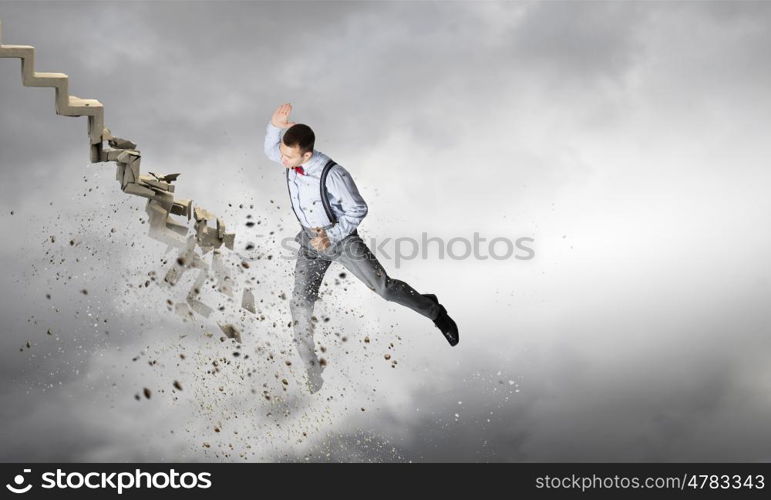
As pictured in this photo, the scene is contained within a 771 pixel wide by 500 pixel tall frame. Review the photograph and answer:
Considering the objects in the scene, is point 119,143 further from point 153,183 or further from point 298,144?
point 298,144

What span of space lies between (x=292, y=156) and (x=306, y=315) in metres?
1.35

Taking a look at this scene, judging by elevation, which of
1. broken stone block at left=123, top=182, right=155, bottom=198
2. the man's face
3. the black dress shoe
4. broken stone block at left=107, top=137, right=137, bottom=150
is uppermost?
broken stone block at left=107, top=137, right=137, bottom=150

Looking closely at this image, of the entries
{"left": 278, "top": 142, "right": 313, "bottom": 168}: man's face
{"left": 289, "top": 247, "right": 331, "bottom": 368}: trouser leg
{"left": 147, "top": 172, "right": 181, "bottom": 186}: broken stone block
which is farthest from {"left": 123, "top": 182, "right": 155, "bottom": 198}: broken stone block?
{"left": 289, "top": 247, "right": 331, "bottom": 368}: trouser leg

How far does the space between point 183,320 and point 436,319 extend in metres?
2.08

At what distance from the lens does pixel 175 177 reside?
30.9ft

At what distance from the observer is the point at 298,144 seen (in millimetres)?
8867

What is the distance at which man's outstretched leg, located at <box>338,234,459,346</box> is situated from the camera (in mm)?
9023

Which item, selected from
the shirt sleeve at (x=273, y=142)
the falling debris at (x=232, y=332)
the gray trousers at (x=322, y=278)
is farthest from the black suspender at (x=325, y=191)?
the falling debris at (x=232, y=332)

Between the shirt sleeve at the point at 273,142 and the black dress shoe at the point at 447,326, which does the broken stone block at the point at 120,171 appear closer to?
the shirt sleeve at the point at 273,142

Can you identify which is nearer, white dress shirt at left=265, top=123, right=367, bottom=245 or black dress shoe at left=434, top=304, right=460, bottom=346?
white dress shirt at left=265, top=123, right=367, bottom=245

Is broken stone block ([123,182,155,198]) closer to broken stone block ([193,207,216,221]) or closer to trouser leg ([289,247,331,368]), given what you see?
broken stone block ([193,207,216,221])

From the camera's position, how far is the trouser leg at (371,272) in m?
9.02

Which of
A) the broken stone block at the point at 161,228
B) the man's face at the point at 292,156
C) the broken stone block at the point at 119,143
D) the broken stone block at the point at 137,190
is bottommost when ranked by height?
the broken stone block at the point at 161,228

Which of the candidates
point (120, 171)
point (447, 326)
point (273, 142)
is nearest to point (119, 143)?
point (120, 171)
